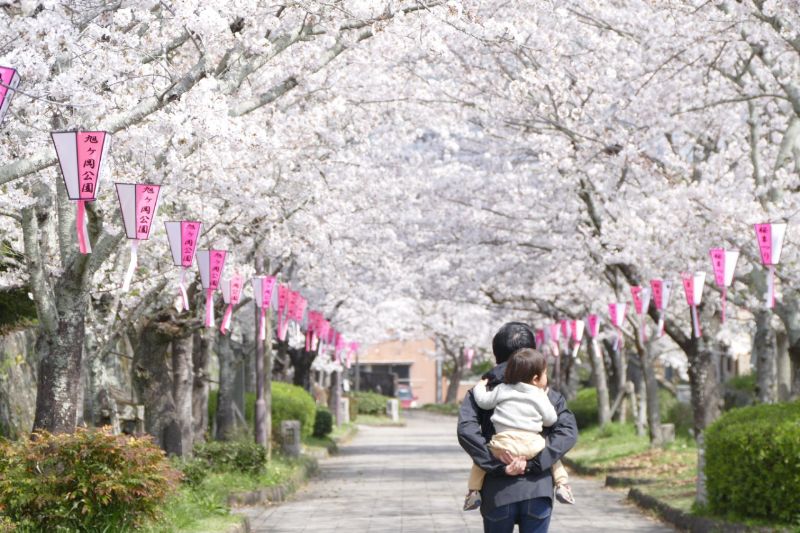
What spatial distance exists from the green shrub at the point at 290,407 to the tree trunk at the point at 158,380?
9040 mm

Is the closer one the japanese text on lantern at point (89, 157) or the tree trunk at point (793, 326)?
the japanese text on lantern at point (89, 157)

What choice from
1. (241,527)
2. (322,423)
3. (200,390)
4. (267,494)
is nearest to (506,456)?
(241,527)

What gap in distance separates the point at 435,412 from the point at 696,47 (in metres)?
58.0

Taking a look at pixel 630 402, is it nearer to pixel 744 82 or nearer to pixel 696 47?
pixel 744 82

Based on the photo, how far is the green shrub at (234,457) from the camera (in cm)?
1938

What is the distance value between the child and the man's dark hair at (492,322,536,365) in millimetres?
192

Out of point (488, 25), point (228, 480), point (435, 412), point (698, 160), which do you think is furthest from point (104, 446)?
point (435, 412)

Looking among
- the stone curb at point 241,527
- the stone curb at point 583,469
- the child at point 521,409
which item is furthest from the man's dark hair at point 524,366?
the stone curb at point 583,469

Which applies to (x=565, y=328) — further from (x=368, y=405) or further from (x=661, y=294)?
(x=368, y=405)

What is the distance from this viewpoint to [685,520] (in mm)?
13938

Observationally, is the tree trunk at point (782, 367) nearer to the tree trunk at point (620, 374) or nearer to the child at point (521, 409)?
the tree trunk at point (620, 374)

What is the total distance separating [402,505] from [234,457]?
3.17 m

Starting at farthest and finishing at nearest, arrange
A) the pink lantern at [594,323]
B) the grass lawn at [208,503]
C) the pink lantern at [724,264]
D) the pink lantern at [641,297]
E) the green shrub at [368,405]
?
1. the green shrub at [368,405]
2. the pink lantern at [594,323]
3. the pink lantern at [641,297]
4. the pink lantern at [724,264]
5. the grass lawn at [208,503]

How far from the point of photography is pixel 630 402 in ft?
114
